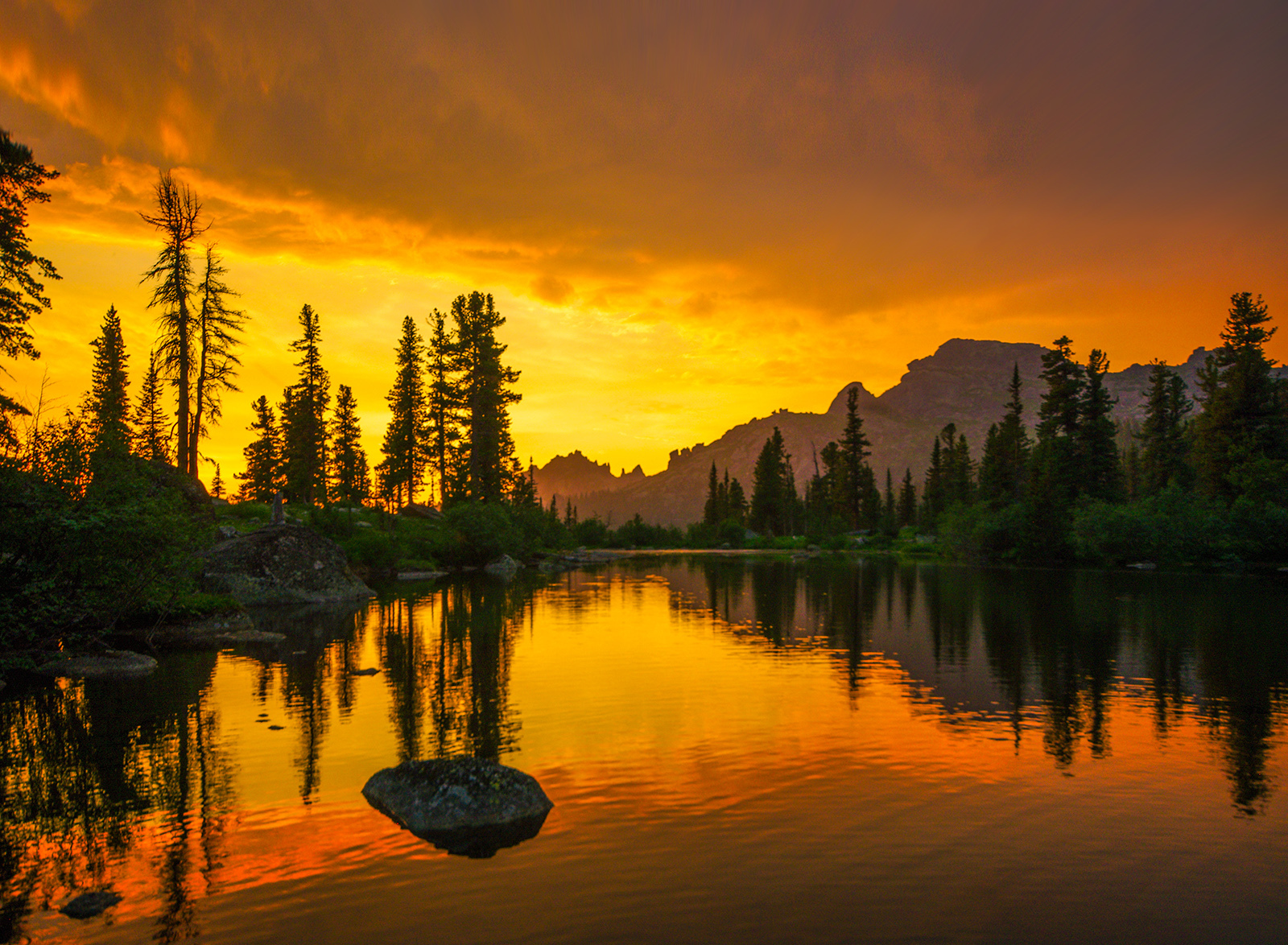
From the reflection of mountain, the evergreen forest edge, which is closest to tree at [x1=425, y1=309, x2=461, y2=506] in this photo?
the evergreen forest edge

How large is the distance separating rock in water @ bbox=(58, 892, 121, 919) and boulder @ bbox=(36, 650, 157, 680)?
14.2 metres

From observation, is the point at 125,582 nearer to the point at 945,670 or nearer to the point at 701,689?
the point at 701,689

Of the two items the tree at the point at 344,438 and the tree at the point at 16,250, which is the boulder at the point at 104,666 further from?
the tree at the point at 344,438

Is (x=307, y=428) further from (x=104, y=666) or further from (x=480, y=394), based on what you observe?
(x=104, y=666)

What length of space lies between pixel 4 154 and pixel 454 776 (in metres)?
29.1

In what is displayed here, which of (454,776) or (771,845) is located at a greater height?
(454,776)

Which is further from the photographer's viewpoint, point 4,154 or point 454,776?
point 4,154

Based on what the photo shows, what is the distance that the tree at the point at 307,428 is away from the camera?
7950cm

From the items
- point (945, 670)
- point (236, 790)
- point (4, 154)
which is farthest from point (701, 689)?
point (4, 154)

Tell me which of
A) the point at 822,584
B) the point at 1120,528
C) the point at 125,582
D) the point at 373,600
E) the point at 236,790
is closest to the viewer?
the point at 236,790

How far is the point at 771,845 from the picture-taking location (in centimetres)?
963

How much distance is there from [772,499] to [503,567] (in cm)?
9950

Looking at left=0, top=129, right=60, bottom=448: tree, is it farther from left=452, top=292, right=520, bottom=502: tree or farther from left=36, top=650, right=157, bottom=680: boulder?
left=452, top=292, right=520, bottom=502: tree

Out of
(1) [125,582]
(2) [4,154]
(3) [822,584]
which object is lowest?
(3) [822,584]
